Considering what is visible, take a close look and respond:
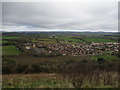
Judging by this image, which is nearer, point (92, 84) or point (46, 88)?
point (46, 88)

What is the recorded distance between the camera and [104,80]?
11.3ft

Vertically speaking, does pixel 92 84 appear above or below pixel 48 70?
above

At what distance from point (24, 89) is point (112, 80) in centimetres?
236

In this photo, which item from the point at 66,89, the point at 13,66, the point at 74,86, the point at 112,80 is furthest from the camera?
the point at 13,66

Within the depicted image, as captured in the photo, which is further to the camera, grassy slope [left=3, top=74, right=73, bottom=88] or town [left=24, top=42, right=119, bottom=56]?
town [left=24, top=42, right=119, bottom=56]

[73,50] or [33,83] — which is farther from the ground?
[33,83]

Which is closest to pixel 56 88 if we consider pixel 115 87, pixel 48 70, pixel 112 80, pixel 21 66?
pixel 115 87

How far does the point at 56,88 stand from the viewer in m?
2.84

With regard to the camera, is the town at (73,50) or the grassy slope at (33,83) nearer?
the grassy slope at (33,83)

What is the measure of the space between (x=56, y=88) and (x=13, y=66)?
21.2 ft

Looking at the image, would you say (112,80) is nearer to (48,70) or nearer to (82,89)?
(82,89)

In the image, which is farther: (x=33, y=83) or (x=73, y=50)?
(x=73, y=50)

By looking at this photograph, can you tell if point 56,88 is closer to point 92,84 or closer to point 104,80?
point 92,84

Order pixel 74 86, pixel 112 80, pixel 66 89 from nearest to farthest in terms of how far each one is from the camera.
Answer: pixel 66 89 → pixel 74 86 → pixel 112 80
